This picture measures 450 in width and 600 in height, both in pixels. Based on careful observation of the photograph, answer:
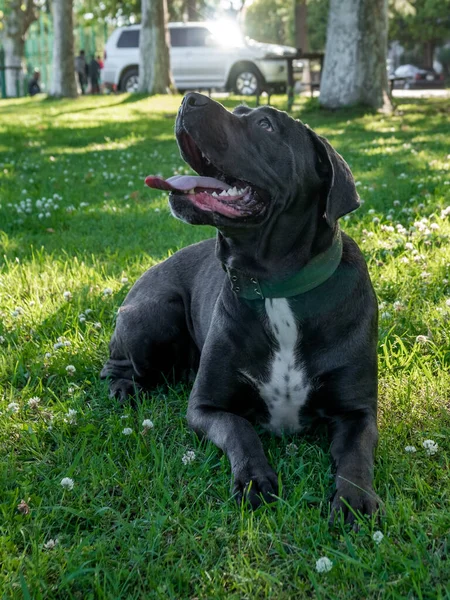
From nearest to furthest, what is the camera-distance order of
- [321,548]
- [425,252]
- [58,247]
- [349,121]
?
[321,548] → [425,252] → [58,247] → [349,121]

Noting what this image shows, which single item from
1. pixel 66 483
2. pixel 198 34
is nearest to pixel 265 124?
pixel 66 483

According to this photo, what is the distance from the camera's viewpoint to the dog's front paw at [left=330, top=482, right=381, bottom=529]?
286 cm

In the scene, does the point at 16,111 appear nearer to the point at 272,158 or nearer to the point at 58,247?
the point at 58,247

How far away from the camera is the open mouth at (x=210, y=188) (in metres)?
3.29

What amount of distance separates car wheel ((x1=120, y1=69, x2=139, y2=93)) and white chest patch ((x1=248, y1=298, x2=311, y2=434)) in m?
27.7

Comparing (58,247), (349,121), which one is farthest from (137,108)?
(58,247)

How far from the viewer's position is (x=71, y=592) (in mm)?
2533

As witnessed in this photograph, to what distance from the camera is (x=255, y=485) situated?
3100 millimetres

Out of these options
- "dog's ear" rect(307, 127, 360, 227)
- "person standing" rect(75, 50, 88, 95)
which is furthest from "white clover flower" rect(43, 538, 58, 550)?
"person standing" rect(75, 50, 88, 95)

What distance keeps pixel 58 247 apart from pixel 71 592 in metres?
5.04

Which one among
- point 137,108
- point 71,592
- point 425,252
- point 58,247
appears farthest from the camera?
point 137,108

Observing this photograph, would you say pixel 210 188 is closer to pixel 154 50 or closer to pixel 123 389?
pixel 123 389

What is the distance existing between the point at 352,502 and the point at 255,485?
43 centimetres

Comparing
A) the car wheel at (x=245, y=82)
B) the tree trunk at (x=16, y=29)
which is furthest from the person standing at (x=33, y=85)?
the car wheel at (x=245, y=82)
